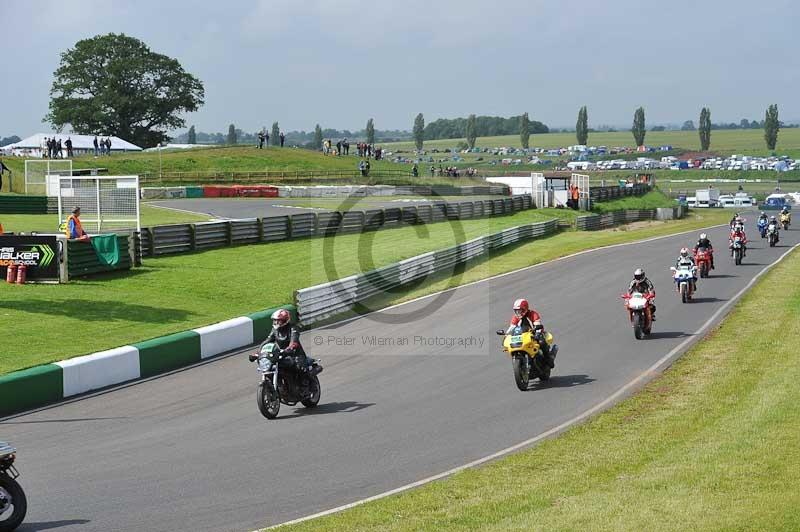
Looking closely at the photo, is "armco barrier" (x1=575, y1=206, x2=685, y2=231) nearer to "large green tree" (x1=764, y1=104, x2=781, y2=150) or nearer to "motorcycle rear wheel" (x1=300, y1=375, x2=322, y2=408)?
"motorcycle rear wheel" (x1=300, y1=375, x2=322, y2=408)

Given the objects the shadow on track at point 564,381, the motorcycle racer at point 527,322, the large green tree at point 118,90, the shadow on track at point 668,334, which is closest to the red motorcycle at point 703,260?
the shadow on track at point 668,334

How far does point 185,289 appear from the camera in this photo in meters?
26.6

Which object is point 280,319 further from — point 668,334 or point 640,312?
point 668,334

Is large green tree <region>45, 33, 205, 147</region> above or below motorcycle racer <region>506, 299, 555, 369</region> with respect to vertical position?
above

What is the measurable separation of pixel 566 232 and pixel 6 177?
29767mm

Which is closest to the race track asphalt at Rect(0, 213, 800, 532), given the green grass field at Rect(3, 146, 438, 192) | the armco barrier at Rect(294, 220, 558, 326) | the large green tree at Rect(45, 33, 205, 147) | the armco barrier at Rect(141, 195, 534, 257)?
the armco barrier at Rect(294, 220, 558, 326)

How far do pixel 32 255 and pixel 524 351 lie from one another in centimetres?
1476

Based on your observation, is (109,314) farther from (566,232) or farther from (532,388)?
(566,232)

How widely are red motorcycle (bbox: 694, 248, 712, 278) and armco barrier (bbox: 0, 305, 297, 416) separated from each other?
54.7 feet

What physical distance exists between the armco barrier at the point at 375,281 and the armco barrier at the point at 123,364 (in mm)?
1961

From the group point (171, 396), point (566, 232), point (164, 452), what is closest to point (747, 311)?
point (171, 396)

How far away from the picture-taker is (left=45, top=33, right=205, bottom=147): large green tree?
103188 mm

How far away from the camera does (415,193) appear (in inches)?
2768

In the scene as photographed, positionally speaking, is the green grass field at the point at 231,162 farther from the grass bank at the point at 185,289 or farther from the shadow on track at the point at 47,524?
the shadow on track at the point at 47,524
